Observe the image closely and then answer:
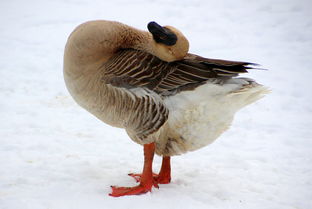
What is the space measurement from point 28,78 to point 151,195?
482 cm

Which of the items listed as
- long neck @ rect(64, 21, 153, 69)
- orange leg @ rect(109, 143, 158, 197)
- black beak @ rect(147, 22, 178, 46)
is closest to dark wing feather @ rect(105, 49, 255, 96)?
long neck @ rect(64, 21, 153, 69)

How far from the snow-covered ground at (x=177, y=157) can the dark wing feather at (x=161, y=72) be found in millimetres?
1139

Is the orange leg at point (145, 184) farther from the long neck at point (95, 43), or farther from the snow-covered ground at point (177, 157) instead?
the long neck at point (95, 43)

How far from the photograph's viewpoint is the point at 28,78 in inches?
302

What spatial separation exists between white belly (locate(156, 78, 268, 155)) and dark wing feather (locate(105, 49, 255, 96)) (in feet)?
0.30

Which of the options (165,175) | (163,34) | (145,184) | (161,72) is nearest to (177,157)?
(165,175)

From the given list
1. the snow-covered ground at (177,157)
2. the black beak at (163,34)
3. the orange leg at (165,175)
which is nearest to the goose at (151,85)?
the black beak at (163,34)

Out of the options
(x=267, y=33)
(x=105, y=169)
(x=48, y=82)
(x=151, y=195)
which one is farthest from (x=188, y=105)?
(x=267, y=33)

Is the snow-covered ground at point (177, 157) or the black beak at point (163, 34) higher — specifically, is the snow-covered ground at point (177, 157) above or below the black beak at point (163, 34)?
below

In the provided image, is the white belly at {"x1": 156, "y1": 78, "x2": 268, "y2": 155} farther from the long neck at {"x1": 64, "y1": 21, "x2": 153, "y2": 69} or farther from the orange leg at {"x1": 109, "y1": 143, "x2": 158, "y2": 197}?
the long neck at {"x1": 64, "y1": 21, "x2": 153, "y2": 69}

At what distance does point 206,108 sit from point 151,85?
619mm

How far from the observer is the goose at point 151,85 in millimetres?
3762

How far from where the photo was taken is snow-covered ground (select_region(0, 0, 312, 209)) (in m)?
3.93

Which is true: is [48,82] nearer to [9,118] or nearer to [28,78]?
[28,78]
